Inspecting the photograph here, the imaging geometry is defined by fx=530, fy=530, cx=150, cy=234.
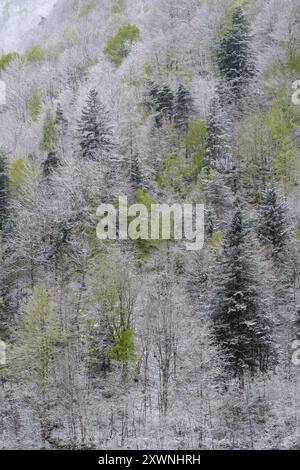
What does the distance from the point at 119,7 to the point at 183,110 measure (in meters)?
43.9

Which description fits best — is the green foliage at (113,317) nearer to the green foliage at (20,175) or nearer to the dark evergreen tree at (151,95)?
the green foliage at (20,175)

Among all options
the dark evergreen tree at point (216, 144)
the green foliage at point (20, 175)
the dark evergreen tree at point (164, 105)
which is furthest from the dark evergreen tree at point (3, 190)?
the dark evergreen tree at point (164, 105)

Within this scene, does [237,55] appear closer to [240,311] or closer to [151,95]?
[151,95]

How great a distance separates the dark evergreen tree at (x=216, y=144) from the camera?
137 feet

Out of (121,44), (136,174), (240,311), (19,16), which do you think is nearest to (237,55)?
(121,44)

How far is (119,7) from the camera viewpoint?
8281 centimetres

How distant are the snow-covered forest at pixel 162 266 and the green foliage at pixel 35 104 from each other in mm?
1136

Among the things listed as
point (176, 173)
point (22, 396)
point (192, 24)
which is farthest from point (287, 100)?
point (22, 396)

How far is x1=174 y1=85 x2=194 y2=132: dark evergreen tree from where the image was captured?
4709 centimetres

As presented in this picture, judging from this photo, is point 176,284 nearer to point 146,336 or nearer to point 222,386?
point 146,336

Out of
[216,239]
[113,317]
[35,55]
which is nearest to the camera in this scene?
[113,317]

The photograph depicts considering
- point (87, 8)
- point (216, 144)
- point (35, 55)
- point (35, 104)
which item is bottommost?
point (216, 144)

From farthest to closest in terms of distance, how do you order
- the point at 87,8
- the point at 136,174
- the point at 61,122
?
the point at 87,8 → the point at 61,122 → the point at 136,174

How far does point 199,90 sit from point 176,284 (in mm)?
26004
